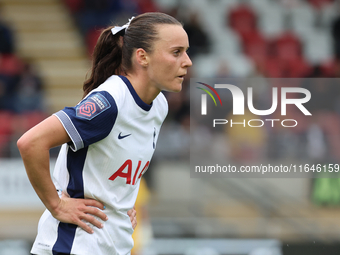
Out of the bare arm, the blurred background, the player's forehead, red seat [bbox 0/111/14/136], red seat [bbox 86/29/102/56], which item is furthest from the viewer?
red seat [bbox 86/29/102/56]

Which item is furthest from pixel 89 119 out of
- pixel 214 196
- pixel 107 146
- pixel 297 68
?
pixel 297 68

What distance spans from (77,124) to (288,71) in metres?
7.15

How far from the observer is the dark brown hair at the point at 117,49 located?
2076 mm

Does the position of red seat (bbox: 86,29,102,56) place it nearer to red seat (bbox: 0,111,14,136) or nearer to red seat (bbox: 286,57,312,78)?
red seat (bbox: 0,111,14,136)

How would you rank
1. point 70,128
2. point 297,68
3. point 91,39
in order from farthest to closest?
point 91,39 → point 297,68 → point 70,128

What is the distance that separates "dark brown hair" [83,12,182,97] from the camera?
2076 mm

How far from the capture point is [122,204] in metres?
2.07

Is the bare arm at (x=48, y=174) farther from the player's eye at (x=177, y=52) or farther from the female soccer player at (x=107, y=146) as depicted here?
the player's eye at (x=177, y=52)

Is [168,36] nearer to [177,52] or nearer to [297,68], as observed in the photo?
[177,52]

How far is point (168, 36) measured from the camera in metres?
2.04

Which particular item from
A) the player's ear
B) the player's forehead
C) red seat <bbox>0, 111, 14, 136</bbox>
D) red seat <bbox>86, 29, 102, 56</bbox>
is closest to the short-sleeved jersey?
the player's ear

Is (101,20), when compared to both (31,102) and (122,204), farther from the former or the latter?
(122,204)

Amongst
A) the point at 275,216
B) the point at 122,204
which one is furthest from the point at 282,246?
the point at 122,204

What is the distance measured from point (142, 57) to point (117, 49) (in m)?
0.17
